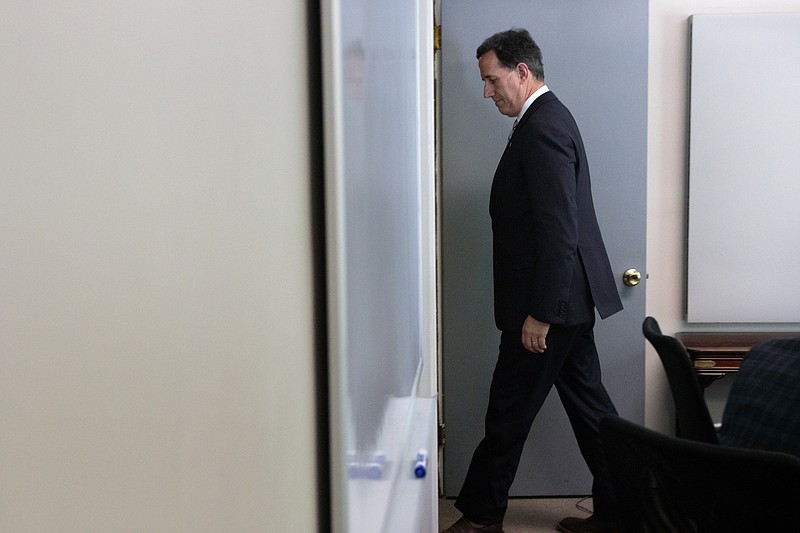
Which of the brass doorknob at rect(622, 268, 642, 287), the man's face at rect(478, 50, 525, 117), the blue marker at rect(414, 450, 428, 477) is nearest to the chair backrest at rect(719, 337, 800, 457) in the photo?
the blue marker at rect(414, 450, 428, 477)

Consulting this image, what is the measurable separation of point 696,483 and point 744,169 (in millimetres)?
2216

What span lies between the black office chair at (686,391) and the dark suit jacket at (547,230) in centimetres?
37

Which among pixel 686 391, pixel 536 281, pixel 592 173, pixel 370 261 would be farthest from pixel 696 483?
pixel 592 173

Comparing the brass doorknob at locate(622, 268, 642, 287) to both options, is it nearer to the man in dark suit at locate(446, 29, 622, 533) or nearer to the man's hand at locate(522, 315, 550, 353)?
the man in dark suit at locate(446, 29, 622, 533)

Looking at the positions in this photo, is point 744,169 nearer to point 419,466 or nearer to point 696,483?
point 696,483

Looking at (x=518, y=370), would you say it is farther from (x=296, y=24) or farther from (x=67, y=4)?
(x=67, y=4)

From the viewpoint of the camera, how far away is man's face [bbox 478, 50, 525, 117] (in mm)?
2627

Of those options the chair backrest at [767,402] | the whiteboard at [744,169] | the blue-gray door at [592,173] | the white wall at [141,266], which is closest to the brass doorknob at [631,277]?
the blue-gray door at [592,173]

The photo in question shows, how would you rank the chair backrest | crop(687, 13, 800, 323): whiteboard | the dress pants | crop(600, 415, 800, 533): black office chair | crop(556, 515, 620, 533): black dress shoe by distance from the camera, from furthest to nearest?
1. crop(687, 13, 800, 323): whiteboard
2. crop(556, 515, 620, 533): black dress shoe
3. the dress pants
4. the chair backrest
5. crop(600, 415, 800, 533): black office chair

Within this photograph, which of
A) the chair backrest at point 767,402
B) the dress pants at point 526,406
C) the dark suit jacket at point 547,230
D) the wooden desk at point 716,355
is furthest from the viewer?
the wooden desk at point 716,355

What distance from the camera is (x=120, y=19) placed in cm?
26

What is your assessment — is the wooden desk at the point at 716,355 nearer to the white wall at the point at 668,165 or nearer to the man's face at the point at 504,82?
the white wall at the point at 668,165

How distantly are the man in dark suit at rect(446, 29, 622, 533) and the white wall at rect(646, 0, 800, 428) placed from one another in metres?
0.62

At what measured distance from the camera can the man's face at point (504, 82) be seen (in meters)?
2.63
